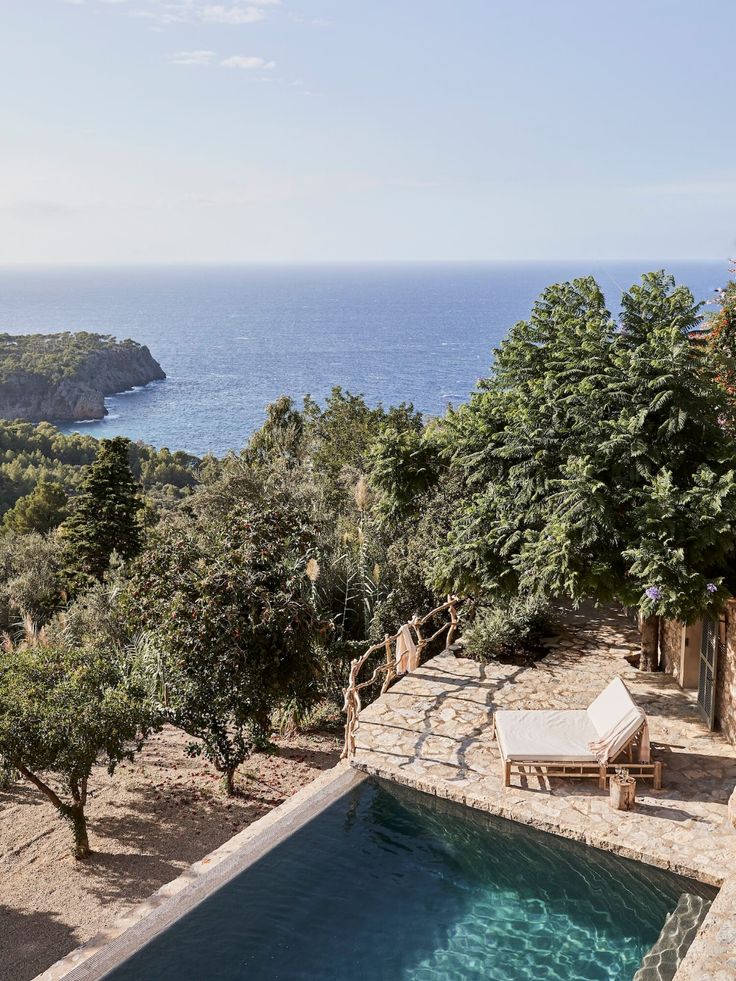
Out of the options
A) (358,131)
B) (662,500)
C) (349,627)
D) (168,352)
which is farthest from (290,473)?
(168,352)

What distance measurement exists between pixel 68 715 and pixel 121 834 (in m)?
2.14

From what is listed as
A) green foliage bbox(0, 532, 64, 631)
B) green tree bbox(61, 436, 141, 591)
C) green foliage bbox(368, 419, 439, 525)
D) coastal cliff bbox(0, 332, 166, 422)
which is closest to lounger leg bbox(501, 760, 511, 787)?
green foliage bbox(368, 419, 439, 525)

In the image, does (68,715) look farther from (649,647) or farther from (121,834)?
(649,647)

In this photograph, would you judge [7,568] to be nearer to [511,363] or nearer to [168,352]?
[511,363]

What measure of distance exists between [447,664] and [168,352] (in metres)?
139

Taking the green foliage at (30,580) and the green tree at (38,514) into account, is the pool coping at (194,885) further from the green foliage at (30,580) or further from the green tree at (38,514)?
the green tree at (38,514)

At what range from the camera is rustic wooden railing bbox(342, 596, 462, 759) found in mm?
9578

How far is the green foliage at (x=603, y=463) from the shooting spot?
8.56 m

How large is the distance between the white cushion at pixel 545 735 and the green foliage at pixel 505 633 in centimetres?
275

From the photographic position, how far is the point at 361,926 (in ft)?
22.6

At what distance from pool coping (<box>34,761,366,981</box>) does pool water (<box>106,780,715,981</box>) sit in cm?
10

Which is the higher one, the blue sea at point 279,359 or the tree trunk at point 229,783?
the blue sea at point 279,359

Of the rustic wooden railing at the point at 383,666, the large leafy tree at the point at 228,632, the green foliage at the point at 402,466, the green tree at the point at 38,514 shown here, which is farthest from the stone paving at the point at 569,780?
the green tree at the point at 38,514

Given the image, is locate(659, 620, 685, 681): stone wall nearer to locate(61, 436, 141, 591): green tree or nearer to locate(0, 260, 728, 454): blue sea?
locate(61, 436, 141, 591): green tree
